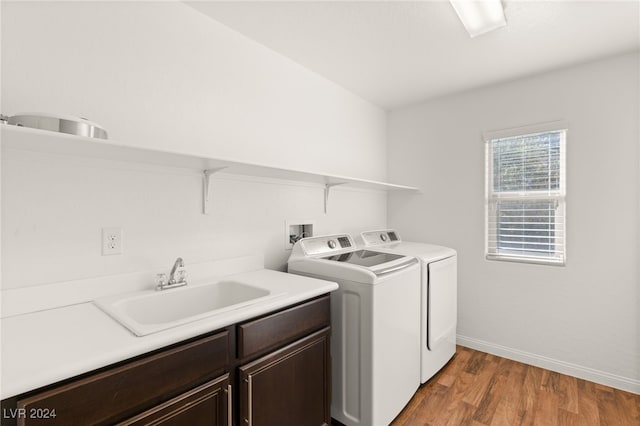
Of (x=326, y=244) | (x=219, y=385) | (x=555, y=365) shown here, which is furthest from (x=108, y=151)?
(x=555, y=365)

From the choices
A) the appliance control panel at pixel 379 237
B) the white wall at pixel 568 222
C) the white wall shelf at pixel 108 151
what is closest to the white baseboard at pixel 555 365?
the white wall at pixel 568 222

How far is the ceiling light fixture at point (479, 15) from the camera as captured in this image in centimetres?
161

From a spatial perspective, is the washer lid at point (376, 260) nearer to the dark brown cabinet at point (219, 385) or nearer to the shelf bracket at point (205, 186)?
the dark brown cabinet at point (219, 385)

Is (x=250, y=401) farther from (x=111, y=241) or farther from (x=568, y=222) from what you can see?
(x=568, y=222)

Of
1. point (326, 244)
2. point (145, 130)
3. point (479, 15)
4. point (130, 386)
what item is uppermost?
point (479, 15)

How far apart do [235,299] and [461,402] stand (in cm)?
163

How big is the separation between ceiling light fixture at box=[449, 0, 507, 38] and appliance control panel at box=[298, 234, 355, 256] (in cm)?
155

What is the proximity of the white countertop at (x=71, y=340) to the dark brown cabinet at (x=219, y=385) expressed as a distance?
1.8 inches

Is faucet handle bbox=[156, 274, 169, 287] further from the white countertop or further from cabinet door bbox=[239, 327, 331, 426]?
cabinet door bbox=[239, 327, 331, 426]

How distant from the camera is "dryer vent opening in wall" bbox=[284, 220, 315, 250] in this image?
2.19 meters

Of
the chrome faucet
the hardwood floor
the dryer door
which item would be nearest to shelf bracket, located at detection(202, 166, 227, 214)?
the chrome faucet

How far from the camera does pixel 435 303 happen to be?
223 cm

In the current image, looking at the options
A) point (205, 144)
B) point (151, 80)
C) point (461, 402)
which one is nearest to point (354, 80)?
point (205, 144)

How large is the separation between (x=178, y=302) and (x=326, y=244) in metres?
1.06
